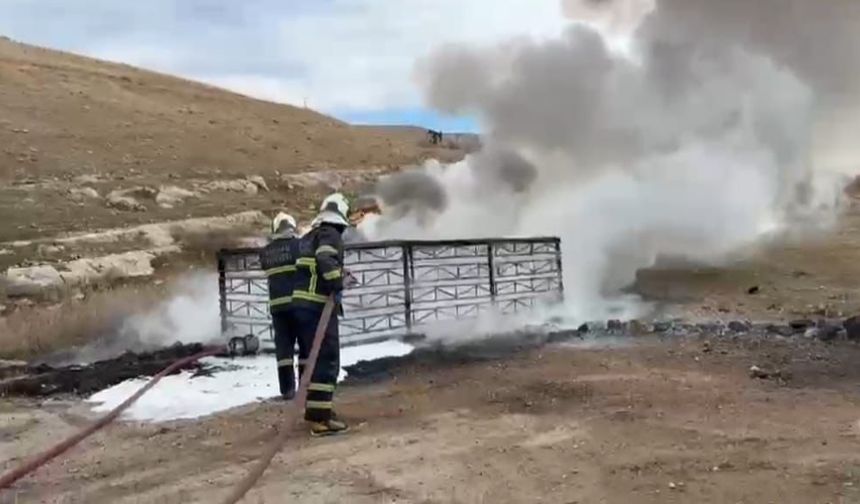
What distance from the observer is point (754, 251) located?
72.9 ft

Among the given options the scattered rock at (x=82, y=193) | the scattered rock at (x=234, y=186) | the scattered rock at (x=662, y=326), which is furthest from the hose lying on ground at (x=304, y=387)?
the scattered rock at (x=234, y=186)

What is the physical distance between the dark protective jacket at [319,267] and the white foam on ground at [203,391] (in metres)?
1.79

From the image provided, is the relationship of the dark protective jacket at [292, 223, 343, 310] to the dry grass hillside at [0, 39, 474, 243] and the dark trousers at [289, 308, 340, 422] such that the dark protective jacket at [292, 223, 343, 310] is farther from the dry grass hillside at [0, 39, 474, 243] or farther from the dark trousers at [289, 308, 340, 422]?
the dry grass hillside at [0, 39, 474, 243]

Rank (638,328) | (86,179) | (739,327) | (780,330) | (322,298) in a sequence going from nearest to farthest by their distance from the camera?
(322,298) → (780,330) → (739,327) → (638,328) → (86,179)

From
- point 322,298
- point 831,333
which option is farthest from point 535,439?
point 831,333

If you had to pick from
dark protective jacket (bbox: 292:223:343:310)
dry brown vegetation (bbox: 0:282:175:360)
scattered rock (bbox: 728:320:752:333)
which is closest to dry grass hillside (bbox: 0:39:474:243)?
dry brown vegetation (bbox: 0:282:175:360)

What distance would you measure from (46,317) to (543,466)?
37.8ft

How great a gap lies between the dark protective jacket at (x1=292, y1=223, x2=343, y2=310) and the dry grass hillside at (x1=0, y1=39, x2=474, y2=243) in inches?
698

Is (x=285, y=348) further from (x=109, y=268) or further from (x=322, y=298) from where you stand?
(x=109, y=268)

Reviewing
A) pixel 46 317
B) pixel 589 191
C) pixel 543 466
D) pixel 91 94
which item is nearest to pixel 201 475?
pixel 543 466

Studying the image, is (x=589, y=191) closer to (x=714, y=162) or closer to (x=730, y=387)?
(x=714, y=162)

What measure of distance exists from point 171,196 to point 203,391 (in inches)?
867

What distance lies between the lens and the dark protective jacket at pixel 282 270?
839cm

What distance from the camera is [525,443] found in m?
7.02
